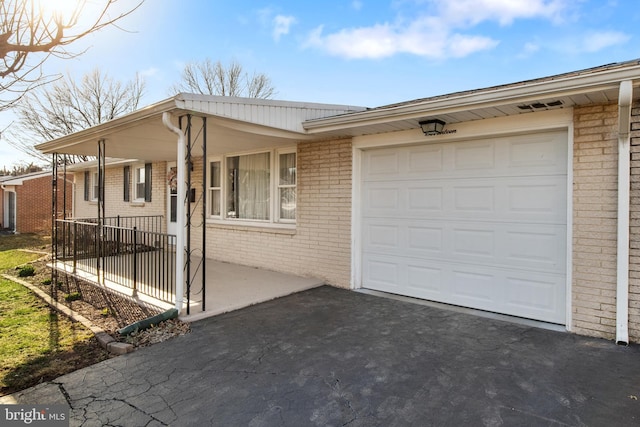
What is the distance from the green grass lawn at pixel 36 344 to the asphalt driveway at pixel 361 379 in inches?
11.8

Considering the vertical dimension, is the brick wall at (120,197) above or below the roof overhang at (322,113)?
below

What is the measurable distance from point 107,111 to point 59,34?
76.5 feet

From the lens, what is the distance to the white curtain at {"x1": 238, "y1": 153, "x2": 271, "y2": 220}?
7.99 metres

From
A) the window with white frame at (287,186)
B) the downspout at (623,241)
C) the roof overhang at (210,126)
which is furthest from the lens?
the window with white frame at (287,186)

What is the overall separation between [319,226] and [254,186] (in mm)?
2172

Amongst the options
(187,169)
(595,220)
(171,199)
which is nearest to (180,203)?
(187,169)

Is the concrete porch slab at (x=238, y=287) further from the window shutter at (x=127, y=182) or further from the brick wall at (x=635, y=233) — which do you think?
the window shutter at (x=127, y=182)

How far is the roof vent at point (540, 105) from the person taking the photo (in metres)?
4.19

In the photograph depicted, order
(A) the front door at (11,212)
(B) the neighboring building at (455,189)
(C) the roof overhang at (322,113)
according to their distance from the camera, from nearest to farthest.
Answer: (C) the roof overhang at (322,113), (B) the neighboring building at (455,189), (A) the front door at (11,212)

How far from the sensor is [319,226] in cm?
681

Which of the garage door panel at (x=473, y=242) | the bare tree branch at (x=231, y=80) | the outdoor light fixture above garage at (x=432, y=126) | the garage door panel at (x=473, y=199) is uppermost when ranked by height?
the bare tree branch at (x=231, y=80)

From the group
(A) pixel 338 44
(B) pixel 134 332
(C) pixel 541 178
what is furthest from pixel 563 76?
(A) pixel 338 44

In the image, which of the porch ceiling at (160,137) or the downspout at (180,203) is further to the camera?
the porch ceiling at (160,137)

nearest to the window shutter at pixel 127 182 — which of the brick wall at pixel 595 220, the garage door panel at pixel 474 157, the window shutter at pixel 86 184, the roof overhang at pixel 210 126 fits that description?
the window shutter at pixel 86 184
